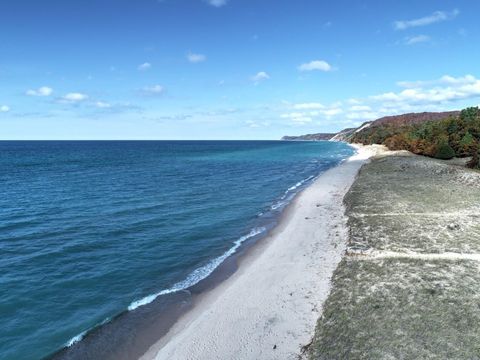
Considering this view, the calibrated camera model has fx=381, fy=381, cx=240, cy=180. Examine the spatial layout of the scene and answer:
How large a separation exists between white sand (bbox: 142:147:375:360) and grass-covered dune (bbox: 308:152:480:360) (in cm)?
82

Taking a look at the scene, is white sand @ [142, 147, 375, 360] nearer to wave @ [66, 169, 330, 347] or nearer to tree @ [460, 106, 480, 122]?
wave @ [66, 169, 330, 347]

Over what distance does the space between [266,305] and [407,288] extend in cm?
572

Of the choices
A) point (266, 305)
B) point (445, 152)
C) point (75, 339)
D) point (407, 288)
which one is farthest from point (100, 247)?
point (445, 152)

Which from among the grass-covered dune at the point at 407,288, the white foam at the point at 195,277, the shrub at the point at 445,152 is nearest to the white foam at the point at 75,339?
the white foam at the point at 195,277

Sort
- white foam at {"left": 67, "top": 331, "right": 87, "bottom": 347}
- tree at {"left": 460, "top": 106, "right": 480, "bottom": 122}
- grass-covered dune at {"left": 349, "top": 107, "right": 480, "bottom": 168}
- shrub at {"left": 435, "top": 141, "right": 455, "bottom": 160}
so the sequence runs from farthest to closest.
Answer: tree at {"left": 460, "top": 106, "right": 480, "bottom": 122}, shrub at {"left": 435, "top": 141, "right": 455, "bottom": 160}, grass-covered dune at {"left": 349, "top": 107, "right": 480, "bottom": 168}, white foam at {"left": 67, "top": 331, "right": 87, "bottom": 347}

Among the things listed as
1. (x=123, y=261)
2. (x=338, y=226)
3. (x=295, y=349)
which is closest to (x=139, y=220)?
(x=123, y=261)

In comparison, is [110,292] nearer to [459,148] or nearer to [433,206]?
[433,206]

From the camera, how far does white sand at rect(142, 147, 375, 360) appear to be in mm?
13109

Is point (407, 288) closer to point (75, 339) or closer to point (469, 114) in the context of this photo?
point (75, 339)

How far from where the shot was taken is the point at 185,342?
13.9m

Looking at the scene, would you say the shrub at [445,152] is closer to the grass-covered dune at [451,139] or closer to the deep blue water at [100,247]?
the grass-covered dune at [451,139]

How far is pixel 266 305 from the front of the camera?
52.5ft

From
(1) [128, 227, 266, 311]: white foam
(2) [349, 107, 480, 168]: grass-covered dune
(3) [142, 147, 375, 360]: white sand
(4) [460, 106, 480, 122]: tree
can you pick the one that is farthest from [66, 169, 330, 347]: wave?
(4) [460, 106, 480, 122]: tree

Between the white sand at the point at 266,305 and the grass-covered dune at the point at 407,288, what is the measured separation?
0.82 m
